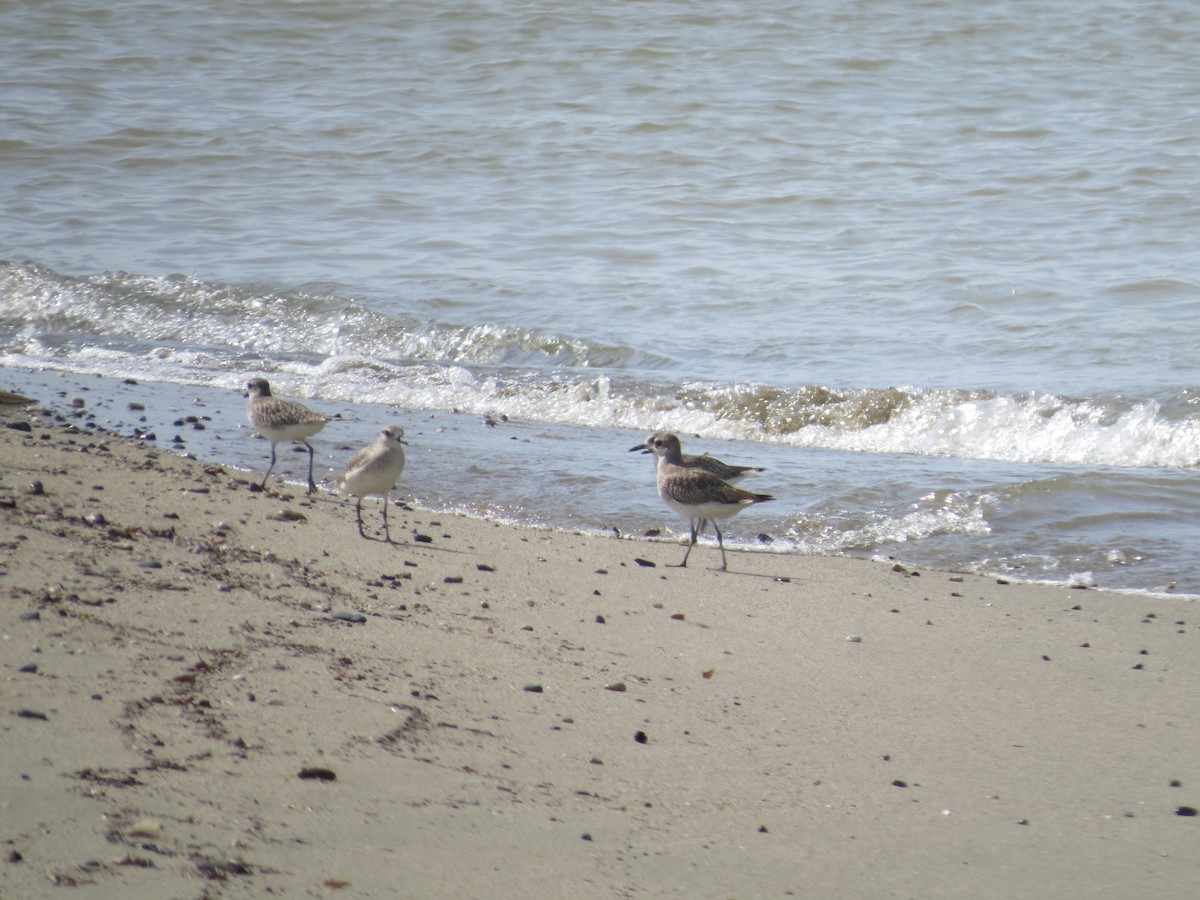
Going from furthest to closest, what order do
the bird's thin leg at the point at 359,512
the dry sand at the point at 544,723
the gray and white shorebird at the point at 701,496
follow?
the gray and white shorebird at the point at 701,496
the bird's thin leg at the point at 359,512
the dry sand at the point at 544,723

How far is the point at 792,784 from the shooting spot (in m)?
4.03

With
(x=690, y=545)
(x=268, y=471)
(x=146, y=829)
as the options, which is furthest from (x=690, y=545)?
(x=146, y=829)

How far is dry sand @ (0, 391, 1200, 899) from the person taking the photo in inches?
127

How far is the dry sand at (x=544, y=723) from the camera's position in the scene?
3227 millimetres

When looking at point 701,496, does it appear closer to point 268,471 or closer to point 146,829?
point 268,471

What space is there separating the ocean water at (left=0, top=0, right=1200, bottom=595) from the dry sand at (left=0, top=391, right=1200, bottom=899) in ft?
5.10

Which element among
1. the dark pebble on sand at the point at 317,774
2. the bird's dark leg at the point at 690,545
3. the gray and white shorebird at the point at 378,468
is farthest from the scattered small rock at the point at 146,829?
the bird's dark leg at the point at 690,545

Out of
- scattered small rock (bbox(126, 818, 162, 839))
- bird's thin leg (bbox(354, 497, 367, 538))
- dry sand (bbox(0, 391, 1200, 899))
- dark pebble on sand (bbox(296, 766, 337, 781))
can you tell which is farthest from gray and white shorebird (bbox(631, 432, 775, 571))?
scattered small rock (bbox(126, 818, 162, 839))

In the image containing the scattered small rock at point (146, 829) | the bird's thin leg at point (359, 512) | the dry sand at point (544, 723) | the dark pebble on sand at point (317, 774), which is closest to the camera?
the scattered small rock at point (146, 829)

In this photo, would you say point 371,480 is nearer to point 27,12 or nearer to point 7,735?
point 7,735

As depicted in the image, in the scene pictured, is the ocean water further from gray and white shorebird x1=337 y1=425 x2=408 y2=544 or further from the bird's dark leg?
gray and white shorebird x1=337 y1=425 x2=408 y2=544

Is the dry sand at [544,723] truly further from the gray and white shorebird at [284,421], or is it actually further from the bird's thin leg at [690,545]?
the gray and white shorebird at [284,421]

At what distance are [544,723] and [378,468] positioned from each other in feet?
9.11

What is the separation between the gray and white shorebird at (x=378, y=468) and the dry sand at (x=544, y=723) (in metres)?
0.52
